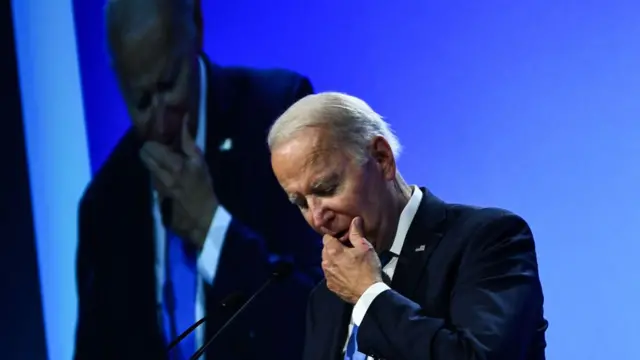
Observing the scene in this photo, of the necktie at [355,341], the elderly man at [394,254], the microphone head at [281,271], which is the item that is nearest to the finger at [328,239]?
the elderly man at [394,254]

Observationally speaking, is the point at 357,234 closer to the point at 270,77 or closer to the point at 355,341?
the point at 355,341

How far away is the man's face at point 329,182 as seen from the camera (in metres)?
1.81

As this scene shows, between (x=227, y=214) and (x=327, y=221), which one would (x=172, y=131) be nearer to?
(x=227, y=214)

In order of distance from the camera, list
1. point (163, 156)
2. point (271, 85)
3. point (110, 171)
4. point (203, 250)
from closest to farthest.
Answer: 1. point (271, 85)
2. point (203, 250)
3. point (163, 156)
4. point (110, 171)

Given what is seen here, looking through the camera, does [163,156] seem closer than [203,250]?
No

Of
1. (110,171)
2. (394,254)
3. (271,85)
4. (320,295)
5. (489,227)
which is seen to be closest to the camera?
(489,227)

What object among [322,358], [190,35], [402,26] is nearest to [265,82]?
[190,35]

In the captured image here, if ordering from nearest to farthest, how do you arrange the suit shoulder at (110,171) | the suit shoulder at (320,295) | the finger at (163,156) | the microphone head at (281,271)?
1. the suit shoulder at (320,295)
2. the microphone head at (281,271)
3. the finger at (163,156)
4. the suit shoulder at (110,171)

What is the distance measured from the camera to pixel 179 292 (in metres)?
3.56

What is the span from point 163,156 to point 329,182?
1.97 metres

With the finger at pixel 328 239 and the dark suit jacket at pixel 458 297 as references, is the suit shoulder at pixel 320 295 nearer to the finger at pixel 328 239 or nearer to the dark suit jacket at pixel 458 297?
the dark suit jacket at pixel 458 297

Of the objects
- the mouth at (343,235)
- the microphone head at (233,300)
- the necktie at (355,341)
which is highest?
the mouth at (343,235)

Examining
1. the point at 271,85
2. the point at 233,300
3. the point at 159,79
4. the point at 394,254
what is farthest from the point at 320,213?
the point at 159,79

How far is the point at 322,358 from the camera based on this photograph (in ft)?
6.44
